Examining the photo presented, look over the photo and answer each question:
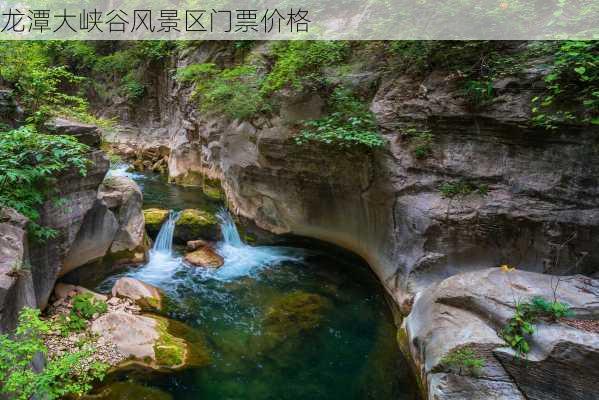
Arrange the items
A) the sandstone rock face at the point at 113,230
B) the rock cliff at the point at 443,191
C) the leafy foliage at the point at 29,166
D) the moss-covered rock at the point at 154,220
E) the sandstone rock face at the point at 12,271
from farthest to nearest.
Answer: the moss-covered rock at the point at 154,220 → the sandstone rock face at the point at 113,230 → the rock cliff at the point at 443,191 → the leafy foliage at the point at 29,166 → the sandstone rock face at the point at 12,271

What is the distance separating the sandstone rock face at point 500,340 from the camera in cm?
386

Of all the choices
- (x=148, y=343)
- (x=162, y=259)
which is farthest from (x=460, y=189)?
(x=162, y=259)

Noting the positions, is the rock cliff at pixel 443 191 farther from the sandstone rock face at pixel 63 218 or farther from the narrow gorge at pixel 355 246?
the sandstone rock face at pixel 63 218

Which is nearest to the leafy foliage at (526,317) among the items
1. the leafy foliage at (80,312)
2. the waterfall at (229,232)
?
the leafy foliage at (80,312)

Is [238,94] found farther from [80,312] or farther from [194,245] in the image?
[80,312]

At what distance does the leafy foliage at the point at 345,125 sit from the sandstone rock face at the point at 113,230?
395cm

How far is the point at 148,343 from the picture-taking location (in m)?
5.62

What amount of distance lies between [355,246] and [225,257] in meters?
3.31

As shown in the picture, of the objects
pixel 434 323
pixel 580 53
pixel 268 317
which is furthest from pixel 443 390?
pixel 580 53

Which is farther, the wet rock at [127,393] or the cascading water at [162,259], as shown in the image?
the cascading water at [162,259]

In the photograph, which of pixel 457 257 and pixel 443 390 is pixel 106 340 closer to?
pixel 443 390

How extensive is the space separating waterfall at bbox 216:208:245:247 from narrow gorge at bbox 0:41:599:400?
0.06 metres

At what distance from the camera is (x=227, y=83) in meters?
9.87

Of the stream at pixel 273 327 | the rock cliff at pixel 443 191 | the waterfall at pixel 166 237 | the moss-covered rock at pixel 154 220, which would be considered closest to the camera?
the rock cliff at pixel 443 191
